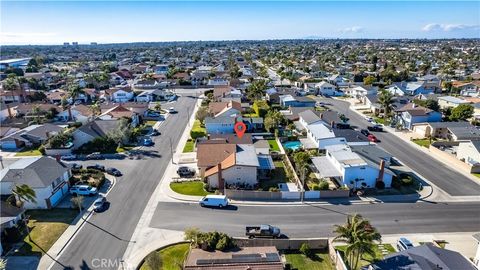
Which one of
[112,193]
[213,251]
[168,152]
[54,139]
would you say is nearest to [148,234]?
[213,251]

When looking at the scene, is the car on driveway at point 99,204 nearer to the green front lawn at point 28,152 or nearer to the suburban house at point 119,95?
the green front lawn at point 28,152

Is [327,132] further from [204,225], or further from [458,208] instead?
[204,225]

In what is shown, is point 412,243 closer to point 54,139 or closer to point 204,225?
point 204,225

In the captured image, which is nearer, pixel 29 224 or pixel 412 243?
pixel 412 243

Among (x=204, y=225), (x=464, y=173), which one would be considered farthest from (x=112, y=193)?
(x=464, y=173)

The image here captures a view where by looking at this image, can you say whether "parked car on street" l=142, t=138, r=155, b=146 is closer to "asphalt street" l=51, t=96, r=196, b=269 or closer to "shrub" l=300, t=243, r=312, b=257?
"asphalt street" l=51, t=96, r=196, b=269

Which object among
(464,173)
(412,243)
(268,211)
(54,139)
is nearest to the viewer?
(412,243)

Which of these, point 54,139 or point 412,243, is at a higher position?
point 54,139

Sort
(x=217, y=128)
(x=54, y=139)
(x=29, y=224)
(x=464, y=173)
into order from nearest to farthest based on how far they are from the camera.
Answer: (x=29, y=224), (x=464, y=173), (x=54, y=139), (x=217, y=128)
